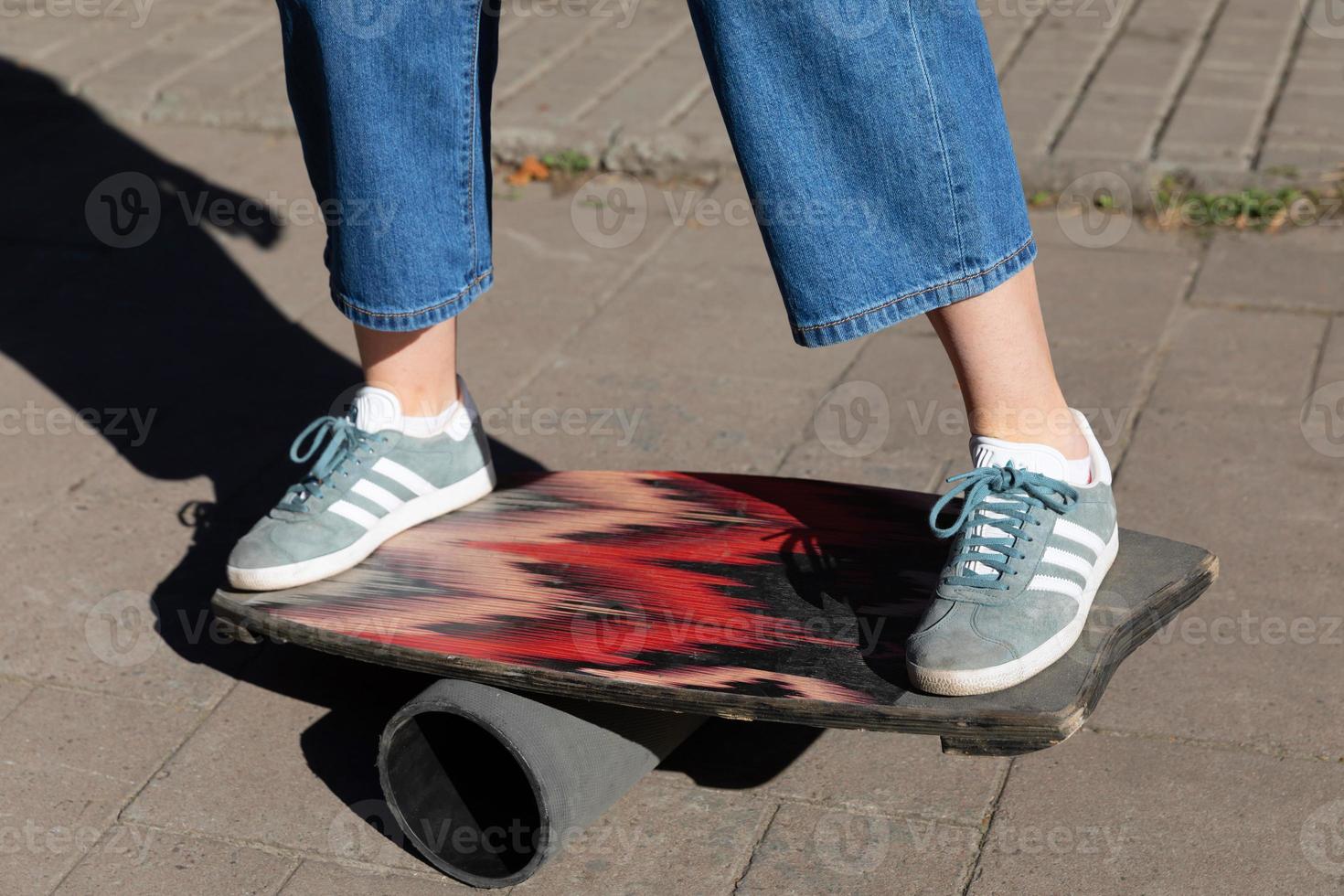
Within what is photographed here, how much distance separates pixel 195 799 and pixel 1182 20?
13.6 feet

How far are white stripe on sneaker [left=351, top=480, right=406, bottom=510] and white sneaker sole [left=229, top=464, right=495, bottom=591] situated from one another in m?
0.02

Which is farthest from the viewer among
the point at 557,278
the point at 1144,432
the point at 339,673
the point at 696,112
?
the point at 696,112

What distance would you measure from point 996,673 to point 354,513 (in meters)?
1.01

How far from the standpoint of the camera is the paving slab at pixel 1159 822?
1893 millimetres

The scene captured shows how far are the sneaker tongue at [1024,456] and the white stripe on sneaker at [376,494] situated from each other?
0.91m

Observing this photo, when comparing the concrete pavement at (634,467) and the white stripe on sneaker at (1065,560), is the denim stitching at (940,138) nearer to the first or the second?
the white stripe on sneaker at (1065,560)

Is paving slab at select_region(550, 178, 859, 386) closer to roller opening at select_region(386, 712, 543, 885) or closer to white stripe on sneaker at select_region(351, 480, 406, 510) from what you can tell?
white stripe on sneaker at select_region(351, 480, 406, 510)

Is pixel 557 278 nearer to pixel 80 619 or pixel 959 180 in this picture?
pixel 80 619

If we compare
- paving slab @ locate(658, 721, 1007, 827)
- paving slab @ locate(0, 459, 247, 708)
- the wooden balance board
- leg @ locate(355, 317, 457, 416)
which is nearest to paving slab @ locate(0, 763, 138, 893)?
paving slab @ locate(0, 459, 247, 708)

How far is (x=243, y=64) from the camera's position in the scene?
4848 millimetres

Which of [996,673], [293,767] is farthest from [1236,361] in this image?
[293,767]

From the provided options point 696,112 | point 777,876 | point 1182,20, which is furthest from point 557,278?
point 1182,20

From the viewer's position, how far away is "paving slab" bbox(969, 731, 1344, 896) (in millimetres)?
1893

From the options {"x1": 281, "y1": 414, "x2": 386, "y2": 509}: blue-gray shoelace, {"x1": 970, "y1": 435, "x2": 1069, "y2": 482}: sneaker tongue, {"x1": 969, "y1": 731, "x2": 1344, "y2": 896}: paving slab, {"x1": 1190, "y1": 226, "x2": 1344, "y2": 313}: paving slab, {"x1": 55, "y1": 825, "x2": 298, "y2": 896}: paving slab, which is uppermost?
{"x1": 970, "y1": 435, "x2": 1069, "y2": 482}: sneaker tongue
